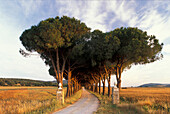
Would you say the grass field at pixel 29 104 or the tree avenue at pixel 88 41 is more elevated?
the tree avenue at pixel 88 41

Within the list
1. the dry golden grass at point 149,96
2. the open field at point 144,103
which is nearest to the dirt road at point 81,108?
the open field at point 144,103

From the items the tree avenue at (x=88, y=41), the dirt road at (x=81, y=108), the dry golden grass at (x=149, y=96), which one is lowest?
the dry golden grass at (x=149, y=96)

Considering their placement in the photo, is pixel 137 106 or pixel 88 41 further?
pixel 88 41

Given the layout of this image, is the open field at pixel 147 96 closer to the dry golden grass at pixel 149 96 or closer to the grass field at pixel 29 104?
the dry golden grass at pixel 149 96

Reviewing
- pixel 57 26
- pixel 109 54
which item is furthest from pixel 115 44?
pixel 57 26

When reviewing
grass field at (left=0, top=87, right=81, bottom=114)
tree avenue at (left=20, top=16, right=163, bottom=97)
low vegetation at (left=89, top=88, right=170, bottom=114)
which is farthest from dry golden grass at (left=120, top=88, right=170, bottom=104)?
grass field at (left=0, top=87, right=81, bottom=114)

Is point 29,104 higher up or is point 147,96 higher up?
point 29,104

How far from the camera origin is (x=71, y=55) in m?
21.8

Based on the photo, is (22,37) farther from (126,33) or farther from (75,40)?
(126,33)

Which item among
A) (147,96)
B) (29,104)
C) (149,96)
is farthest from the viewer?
(149,96)

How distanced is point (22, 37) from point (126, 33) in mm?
16016

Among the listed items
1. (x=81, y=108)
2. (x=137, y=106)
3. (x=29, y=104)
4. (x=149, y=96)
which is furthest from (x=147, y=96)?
(x=29, y=104)

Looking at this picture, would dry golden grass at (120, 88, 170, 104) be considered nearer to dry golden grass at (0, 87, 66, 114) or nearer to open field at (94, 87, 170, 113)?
open field at (94, 87, 170, 113)

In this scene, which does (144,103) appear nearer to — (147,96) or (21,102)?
(147,96)
